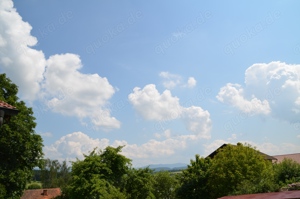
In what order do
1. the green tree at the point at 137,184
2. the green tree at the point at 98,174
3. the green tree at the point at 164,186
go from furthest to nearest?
1. the green tree at the point at 164,186
2. the green tree at the point at 137,184
3. the green tree at the point at 98,174

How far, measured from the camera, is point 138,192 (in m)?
33.7

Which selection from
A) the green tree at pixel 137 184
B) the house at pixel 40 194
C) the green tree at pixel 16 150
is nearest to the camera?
the green tree at pixel 16 150

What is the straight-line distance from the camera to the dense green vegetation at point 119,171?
25984 mm

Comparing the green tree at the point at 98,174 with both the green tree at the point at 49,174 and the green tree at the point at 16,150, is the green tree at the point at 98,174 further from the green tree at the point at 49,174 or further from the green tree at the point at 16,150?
the green tree at the point at 49,174

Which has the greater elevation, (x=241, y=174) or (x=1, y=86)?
(x=1, y=86)

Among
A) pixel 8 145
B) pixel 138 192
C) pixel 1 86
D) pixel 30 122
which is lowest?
pixel 138 192

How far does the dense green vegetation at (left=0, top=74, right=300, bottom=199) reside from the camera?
26.0m

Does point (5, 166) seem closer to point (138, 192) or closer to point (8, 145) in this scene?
point (8, 145)

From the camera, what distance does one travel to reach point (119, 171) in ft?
113

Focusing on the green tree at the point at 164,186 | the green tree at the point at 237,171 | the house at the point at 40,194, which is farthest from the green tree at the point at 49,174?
the green tree at the point at 237,171

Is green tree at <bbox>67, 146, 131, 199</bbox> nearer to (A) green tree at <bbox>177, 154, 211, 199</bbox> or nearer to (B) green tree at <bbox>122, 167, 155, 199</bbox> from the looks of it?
(B) green tree at <bbox>122, 167, 155, 199</bbox>

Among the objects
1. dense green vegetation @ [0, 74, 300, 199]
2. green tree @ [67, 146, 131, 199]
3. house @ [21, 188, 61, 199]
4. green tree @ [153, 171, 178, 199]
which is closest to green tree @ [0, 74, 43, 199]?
dense green vegetation @ [0, 74, 300, 199]

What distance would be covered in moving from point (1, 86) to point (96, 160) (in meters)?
12.7

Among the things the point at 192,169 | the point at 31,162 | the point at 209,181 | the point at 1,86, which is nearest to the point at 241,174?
the point at 209,181
